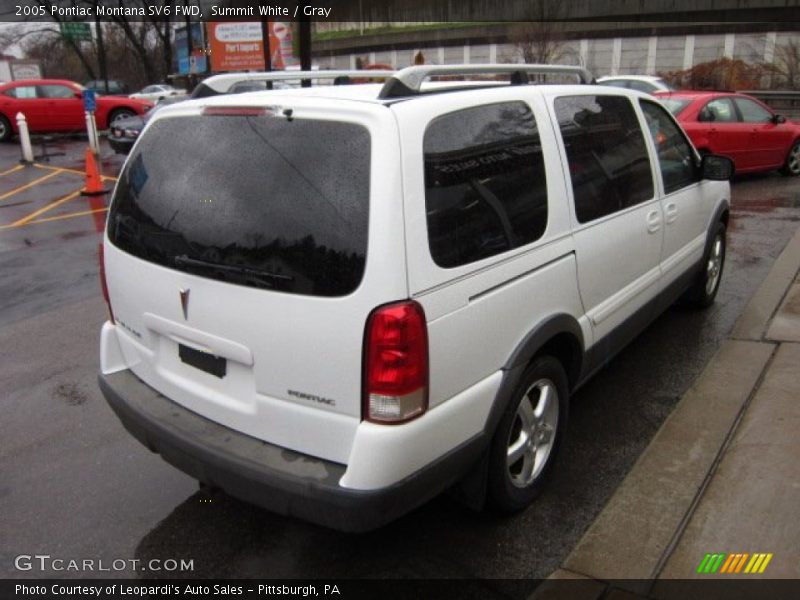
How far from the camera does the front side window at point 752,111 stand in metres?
11.1

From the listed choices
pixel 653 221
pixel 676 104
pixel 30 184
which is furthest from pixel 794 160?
pixel 30 184

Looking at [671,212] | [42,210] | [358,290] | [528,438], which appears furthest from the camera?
[42,210]

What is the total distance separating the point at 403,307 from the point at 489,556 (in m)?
1.22

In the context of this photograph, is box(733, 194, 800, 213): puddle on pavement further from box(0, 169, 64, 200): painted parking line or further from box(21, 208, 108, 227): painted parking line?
box(0, 169, 64, 200): painted parking line

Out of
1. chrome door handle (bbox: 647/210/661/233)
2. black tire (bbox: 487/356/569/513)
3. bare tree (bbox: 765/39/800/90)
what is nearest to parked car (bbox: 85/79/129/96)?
bare tree (bbox: 765/39/800/90)

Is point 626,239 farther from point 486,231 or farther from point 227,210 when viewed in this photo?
point 227,210

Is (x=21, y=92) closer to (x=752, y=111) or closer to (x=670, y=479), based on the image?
(x=752, y=111)

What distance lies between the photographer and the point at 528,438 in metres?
2.95

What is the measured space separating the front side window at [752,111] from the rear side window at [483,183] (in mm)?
9987

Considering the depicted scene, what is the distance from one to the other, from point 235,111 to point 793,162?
12.4 m

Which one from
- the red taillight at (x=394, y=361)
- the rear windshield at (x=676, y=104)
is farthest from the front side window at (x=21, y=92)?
the red taillight at (x=394, y=361)

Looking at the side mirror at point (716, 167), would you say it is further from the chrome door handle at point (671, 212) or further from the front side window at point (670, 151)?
the chrome door handle at point (671, 212)

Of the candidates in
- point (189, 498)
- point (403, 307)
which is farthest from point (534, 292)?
point (189, 498)

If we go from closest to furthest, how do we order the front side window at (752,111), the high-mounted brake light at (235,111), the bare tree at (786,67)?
1. the high-mounted brake light at (235,111)
2. the front side window at (752,111)
3. the bare tree at (786,67)
